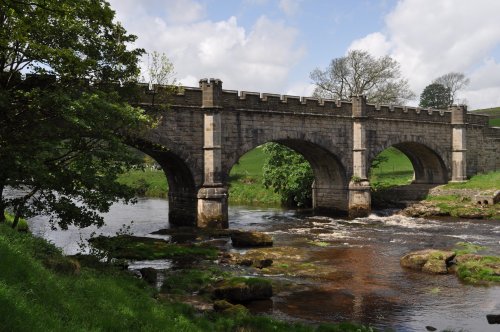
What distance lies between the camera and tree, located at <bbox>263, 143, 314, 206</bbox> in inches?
1618

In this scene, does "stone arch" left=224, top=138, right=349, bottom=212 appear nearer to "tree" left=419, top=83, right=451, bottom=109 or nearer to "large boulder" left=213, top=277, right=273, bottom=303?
"large boulder" left=213, top=277, right=273, bottom=303

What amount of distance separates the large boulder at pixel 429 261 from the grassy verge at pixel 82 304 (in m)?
7.85

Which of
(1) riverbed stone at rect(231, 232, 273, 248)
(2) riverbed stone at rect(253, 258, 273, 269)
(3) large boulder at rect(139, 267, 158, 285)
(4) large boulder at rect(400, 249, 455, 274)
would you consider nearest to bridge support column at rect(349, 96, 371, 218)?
(1) riverbed stone at rect(231, 232, 273, 248)

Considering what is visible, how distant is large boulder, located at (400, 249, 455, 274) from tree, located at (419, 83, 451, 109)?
279 ft

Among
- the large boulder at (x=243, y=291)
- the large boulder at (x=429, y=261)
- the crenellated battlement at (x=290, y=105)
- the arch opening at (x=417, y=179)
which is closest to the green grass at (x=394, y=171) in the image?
the arch opening at (x=417, y=179)

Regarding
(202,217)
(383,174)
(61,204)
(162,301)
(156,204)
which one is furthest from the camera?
(383,174)

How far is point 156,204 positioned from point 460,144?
2858 centimetres

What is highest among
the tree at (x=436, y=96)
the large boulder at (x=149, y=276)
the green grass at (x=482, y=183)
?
the tree at (x=436, y=96)

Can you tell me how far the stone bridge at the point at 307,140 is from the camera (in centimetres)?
2647

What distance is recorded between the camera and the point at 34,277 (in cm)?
818

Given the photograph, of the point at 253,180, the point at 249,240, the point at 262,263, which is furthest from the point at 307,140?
the point at 253,180

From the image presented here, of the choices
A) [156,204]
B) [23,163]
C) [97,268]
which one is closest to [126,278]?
[97,268]

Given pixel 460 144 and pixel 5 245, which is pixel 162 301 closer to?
pixel 5 245

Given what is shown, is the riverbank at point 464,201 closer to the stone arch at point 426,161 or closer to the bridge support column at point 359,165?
the stone arch at point 426,161
